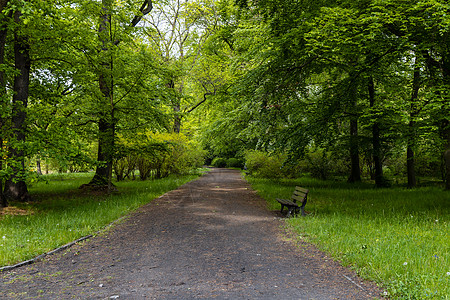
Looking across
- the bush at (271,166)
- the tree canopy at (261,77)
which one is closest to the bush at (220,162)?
the bush at (271,166)

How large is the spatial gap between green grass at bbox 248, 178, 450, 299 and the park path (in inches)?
11.6

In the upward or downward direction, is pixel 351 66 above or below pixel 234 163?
above

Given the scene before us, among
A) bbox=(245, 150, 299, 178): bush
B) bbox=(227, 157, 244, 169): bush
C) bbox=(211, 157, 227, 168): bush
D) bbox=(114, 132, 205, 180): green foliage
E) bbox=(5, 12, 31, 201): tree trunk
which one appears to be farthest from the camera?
bbox=(211, 157, 227, 168): bush

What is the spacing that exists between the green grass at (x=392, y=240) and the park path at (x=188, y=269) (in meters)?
0.29

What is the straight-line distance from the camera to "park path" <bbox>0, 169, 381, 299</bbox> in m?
3.39

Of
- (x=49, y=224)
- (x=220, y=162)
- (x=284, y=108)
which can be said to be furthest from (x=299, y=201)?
(x=220, y=162)

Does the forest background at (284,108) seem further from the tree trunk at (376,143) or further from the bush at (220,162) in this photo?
the bush at (220,162)

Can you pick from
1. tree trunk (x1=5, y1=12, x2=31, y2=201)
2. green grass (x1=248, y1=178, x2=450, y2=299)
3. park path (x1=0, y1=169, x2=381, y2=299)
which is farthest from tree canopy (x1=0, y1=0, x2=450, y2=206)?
park path (x1=0, y1=169, x2=381, y2=299)

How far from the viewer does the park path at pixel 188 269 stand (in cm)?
339

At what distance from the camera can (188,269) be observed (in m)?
4.11

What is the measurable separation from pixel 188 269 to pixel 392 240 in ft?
11.9

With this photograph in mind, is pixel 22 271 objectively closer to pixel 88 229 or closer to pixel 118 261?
pixel 118 261

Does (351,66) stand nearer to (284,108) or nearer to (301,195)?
(284,108)

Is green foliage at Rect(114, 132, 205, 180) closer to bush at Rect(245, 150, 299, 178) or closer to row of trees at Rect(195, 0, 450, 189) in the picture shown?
bush at Rect(245, 150, 299, 178)
